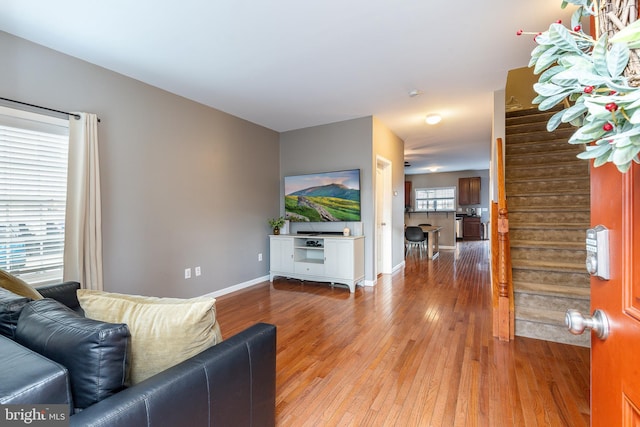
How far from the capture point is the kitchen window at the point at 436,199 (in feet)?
35.3

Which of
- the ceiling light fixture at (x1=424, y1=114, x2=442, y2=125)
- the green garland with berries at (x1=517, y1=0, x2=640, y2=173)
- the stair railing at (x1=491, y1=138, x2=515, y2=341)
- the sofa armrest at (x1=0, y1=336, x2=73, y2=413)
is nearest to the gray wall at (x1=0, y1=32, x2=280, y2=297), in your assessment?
the sofa armrest at (x1=0, y1=336, x2=73, y2=413)

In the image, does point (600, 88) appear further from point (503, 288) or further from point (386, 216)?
point (386, 216)

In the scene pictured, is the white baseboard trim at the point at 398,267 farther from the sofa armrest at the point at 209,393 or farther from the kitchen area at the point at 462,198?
the sofa armrest at the point at 209,393

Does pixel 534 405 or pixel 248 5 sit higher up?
pixel 248 5

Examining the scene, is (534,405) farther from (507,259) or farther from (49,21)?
(49,21)

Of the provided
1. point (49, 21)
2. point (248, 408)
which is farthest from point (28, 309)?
point (49, 21)

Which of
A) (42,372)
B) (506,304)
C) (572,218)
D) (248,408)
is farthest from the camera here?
(572,218)

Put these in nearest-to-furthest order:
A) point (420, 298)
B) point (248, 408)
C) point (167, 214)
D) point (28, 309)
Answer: point (28, 309) < point (248, 408) < point (167, 214) < point (420, 298)

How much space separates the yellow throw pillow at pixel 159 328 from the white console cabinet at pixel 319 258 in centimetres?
315

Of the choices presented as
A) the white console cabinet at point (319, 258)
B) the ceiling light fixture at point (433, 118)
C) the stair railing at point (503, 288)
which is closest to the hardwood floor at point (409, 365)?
the stair railing at point (503, 288)

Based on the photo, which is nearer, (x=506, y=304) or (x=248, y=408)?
(x=248, y=408)

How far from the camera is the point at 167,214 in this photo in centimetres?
340

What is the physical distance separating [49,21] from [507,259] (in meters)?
4.16

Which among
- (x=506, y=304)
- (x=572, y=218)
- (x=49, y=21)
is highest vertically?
(x=49, y=21)
